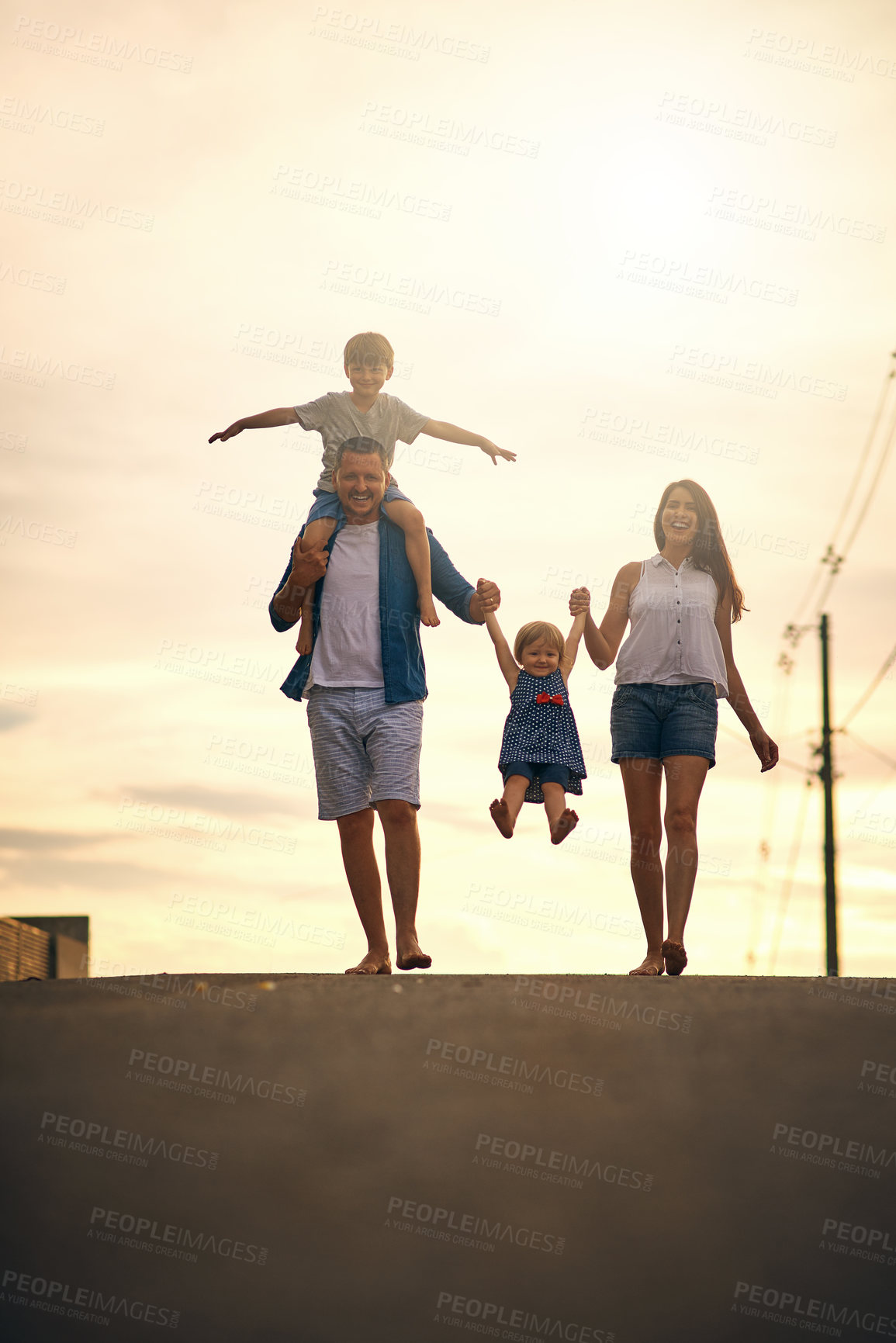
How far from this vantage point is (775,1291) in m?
3.94

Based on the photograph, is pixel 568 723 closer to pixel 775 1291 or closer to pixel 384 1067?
pixel 384 1067

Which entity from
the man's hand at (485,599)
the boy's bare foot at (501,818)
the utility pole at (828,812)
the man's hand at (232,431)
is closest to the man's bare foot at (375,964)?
the boy's bare foot at (501,818)

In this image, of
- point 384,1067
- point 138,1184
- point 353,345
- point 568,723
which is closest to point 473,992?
point 384,1067

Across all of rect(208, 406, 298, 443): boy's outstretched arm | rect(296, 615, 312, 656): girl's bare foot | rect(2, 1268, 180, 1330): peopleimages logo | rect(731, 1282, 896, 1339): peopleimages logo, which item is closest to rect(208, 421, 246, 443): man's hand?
rect(208, 406, 298, 443): boy's outstretched arm

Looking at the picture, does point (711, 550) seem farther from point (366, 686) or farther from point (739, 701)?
point (366, 686)

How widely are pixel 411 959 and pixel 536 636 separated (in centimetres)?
156

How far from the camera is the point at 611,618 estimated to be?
18.8 ft

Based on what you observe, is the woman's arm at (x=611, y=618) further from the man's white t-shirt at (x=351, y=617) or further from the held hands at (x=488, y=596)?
the man's white t-shirt at (x=351, y=617)

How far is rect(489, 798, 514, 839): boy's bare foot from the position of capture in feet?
17.9

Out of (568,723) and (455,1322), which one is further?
(568,723)

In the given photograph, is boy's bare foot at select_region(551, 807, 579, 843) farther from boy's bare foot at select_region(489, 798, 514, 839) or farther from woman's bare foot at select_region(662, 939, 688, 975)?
woman's bare foot at select_region(662, 939, 688, 975)

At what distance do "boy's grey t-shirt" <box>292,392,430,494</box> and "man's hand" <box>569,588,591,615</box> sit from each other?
0.93 meters

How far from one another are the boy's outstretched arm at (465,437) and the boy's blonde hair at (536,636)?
27.6 inches

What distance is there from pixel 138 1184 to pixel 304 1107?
539 millimetres
